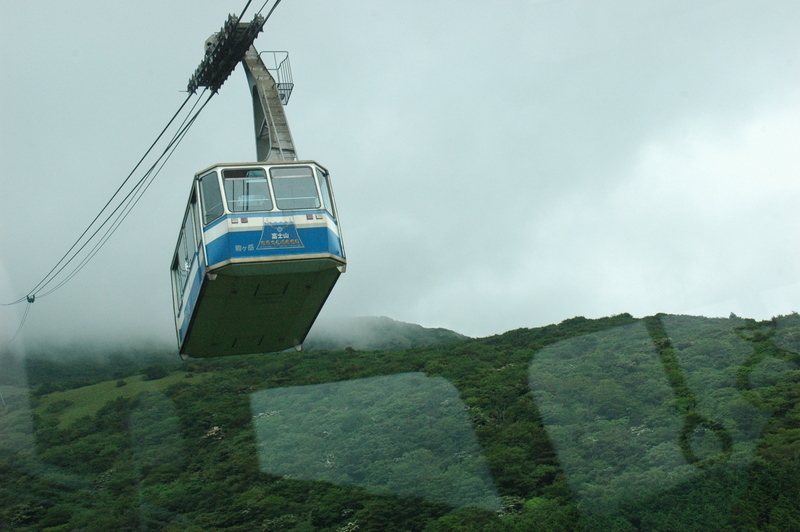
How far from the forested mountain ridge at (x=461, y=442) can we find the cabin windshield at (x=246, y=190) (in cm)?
1384

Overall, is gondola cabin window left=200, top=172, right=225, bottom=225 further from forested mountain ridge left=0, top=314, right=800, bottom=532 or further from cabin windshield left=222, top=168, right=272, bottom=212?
forested mountain ridge left=0, top=314, right=800, bottom=532

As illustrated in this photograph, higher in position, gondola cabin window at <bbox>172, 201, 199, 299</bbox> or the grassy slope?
the grassy slope

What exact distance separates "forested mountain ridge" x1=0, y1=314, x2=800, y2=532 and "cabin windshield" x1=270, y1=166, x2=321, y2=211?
530 inches

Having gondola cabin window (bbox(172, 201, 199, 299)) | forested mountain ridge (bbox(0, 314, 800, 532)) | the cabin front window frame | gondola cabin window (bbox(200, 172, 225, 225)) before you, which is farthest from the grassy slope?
the cabin front window frame

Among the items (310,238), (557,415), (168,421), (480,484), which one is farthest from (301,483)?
(310,238)

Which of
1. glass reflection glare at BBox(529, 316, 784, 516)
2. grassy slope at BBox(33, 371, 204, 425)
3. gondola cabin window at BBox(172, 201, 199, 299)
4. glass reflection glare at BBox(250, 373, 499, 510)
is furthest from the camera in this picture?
grassy slope at BBox(33, 371, 204, 425)

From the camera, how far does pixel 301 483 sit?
31859mm

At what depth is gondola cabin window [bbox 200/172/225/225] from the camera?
1340cm

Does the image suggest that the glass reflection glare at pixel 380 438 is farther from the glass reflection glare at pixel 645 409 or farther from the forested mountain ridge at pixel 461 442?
the glass reflection glare at pixel 645 409

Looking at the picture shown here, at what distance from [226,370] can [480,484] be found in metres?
26.5

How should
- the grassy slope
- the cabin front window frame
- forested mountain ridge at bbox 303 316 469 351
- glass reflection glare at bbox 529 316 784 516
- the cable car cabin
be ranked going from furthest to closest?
1. forested mountain ridge at bbox 303 316 469 351
2. the grassy slope
3. glass reflection glare at bbox 529 316 784 516
4. the cabin front window frame
5. the cable car cabin

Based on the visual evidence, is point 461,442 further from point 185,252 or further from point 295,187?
point 295,187

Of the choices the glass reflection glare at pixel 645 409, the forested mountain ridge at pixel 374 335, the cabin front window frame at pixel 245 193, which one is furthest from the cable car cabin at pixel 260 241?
the forested mountain ridge at pixel 374 335

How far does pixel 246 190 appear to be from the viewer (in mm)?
13539
